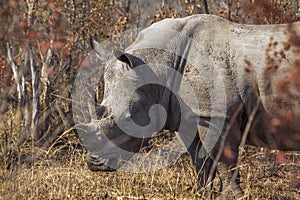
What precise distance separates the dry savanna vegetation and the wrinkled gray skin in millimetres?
143

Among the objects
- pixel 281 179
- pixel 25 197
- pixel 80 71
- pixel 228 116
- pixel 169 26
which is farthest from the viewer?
pixel 80 71

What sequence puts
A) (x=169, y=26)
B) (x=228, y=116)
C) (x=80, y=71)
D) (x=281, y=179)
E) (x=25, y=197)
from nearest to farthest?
(x=25, y=197) < (x=228, y=116) < (x=169, y=26) < (x=281, y=179) < (x=80, y=71)

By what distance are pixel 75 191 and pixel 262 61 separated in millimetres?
2013

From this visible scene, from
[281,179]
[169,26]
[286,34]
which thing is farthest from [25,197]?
[281,179]

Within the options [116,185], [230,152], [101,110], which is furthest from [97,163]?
[230,152]

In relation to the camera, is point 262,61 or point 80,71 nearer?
point 262,61

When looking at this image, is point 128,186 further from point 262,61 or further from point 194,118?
point 262,61

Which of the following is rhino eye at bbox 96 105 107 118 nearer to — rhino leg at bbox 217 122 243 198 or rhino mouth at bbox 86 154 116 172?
rhino mouth at bbox 86 154 116 172

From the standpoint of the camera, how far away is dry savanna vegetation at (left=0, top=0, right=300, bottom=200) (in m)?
4.72

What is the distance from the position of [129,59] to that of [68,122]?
2463mm

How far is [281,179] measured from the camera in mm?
6379

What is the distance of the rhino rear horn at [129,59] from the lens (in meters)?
4.94

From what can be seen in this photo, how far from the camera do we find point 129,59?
196 inches

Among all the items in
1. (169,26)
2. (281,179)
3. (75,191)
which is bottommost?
(281,179)
